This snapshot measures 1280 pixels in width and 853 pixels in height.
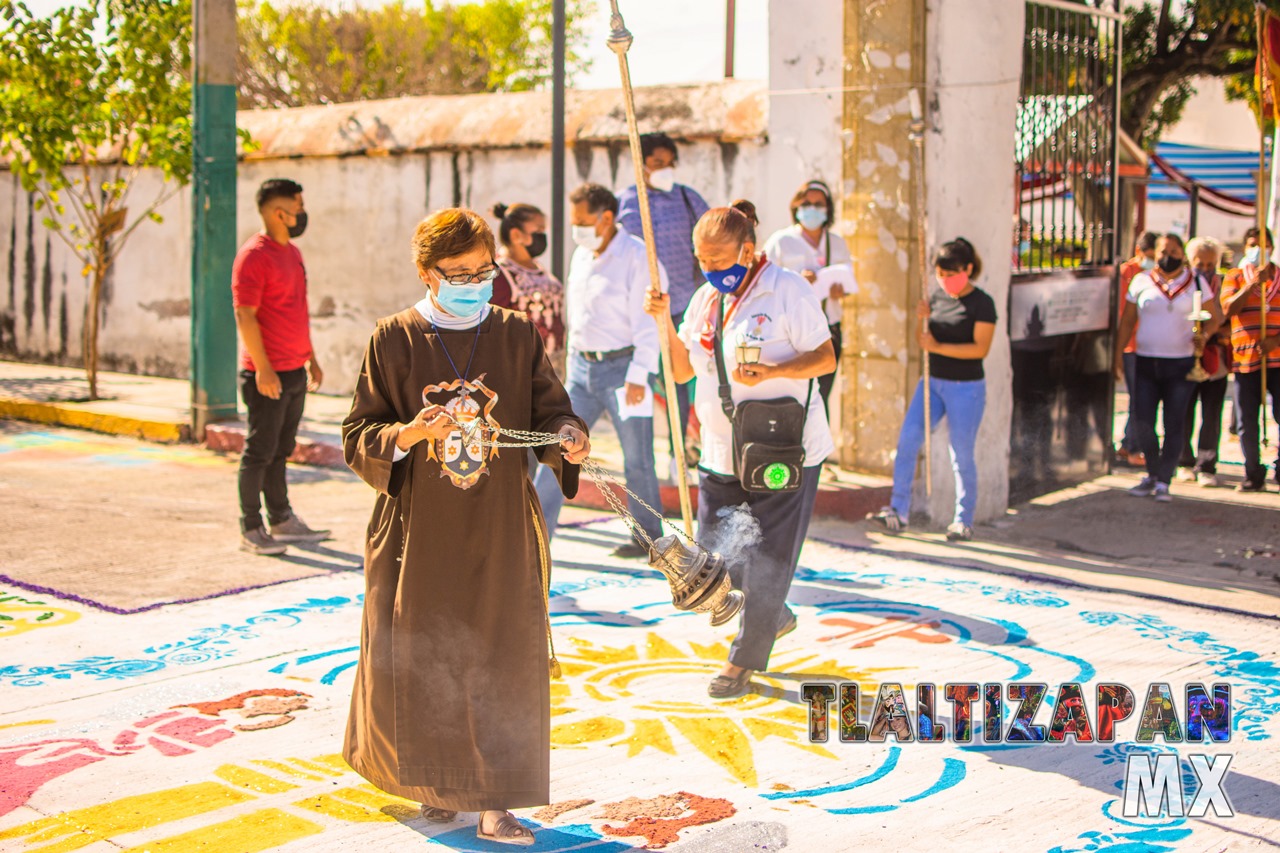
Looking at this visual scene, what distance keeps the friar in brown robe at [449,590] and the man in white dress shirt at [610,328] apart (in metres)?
3.00

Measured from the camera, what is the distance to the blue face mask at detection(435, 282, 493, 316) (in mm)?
3859

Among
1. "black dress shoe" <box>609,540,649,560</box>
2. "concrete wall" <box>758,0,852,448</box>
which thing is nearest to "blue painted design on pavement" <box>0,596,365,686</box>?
"black dress shoe" <box>609,540,649,560</box>

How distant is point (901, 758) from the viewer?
4.54 metres

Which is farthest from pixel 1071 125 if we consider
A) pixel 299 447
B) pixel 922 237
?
pixel 299 447

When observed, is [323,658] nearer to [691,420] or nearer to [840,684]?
[840,684]

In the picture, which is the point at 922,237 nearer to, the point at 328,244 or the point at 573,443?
the point at 573,443

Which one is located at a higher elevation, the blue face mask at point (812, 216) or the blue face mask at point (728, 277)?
the blue face mask at point (812, 216)

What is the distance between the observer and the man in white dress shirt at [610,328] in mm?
6961

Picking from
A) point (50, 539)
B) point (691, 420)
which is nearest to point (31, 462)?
point (50, 539)

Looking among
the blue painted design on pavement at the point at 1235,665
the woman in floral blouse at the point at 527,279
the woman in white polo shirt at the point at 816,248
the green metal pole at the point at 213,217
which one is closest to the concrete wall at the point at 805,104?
the woman in white polo shirt at the point at 816,248

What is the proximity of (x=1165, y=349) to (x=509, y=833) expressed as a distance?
6.82 m

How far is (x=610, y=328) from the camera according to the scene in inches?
276

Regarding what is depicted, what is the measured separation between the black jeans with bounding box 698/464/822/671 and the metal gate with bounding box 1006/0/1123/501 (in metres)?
3.86

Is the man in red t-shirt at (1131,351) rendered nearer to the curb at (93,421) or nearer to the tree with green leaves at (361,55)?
Result: the curb at (93,421)
